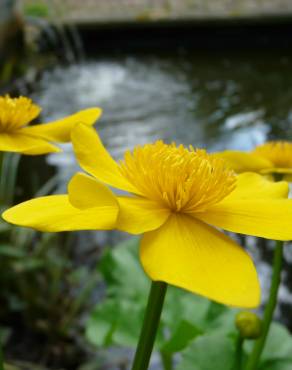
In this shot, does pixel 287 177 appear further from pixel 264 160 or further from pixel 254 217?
pixel 254 217

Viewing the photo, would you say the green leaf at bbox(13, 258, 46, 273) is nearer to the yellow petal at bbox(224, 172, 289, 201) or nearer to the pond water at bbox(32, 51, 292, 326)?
the pond water at bbox(32, 51, 292, 326)

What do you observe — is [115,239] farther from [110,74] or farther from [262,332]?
[110,74]

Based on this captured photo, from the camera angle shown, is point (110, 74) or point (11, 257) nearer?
point (11, 257)

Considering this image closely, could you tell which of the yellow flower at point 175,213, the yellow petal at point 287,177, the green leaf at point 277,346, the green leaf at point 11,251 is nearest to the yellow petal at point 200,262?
the yellow flower at point 175,213

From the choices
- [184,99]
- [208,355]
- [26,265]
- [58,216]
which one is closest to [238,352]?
[208,355]

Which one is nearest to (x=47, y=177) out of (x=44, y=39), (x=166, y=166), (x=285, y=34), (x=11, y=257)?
(x=11, y=257)
